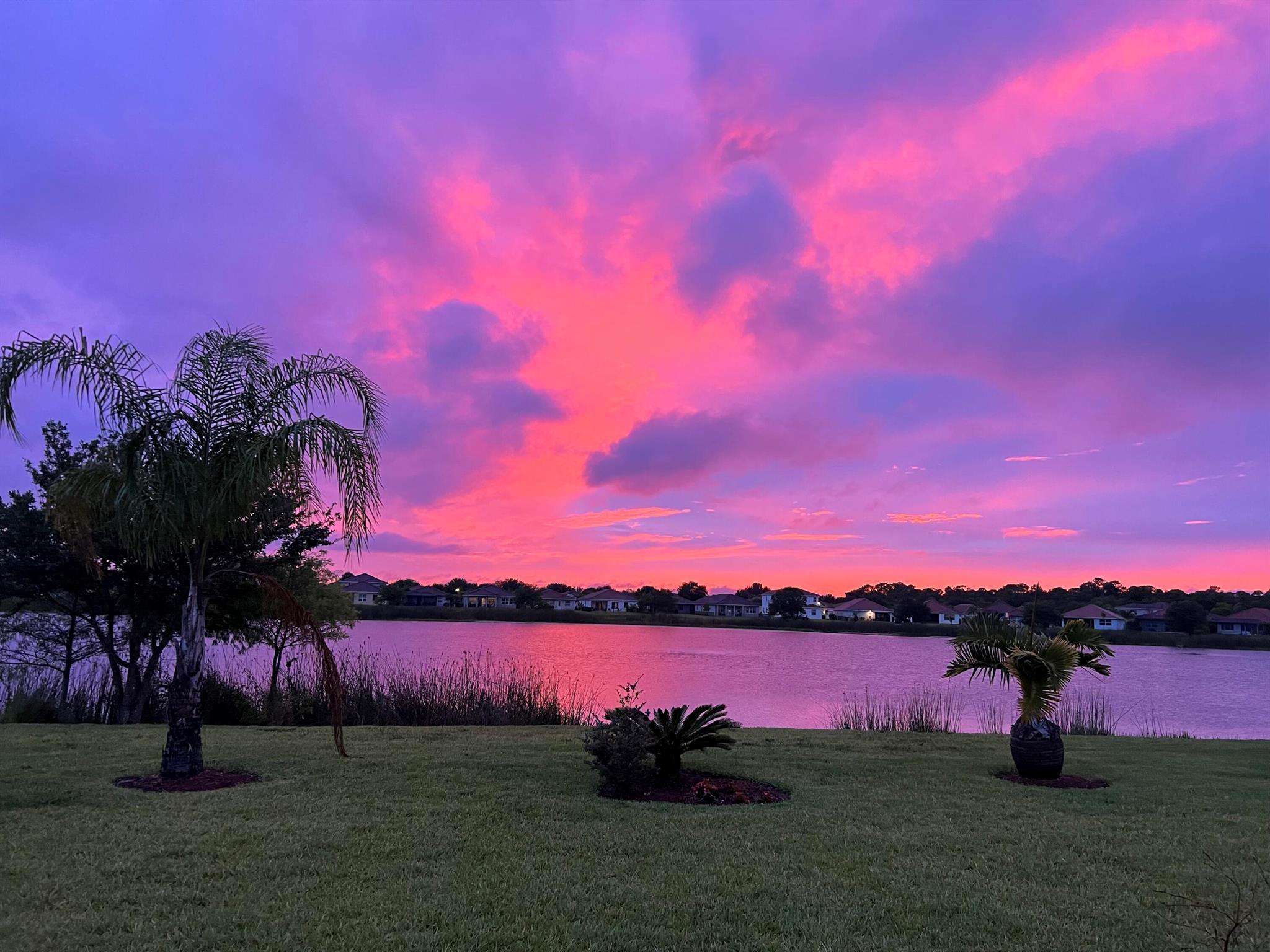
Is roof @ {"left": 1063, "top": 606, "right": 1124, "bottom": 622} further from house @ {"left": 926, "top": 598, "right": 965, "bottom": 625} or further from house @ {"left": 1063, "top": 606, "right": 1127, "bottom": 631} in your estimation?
house @ {"left": 926, "top": 598, "right": 965, "bottom": 625}

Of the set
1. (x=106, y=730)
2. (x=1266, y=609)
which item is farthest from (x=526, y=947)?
(x=1266, y=609)

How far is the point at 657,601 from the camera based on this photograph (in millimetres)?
98438

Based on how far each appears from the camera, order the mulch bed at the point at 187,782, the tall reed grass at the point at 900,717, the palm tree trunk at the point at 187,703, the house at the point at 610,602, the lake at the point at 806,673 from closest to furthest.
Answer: the mulch bed at the point at 187,782 → the palm tree trunk at the point at 187,703 → the tall reed grass at the point at 900,717 → the lake at the point at 806,673 → the house at the point at 610,602

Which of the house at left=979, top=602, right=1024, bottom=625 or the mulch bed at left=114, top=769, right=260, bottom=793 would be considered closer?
the mulch bed at left=114, top=769, right=260, bottom=793

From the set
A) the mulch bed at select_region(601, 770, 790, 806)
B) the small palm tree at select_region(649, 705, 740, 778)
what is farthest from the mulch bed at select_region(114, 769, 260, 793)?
the small palm tree at select_region(649, 705, 740, 778)

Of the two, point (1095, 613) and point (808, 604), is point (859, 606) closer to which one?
point (808, 604)

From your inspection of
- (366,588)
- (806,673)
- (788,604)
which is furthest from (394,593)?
(806,673)

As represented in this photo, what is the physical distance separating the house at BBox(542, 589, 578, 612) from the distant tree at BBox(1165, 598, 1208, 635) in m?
63.9

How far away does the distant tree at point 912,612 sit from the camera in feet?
300

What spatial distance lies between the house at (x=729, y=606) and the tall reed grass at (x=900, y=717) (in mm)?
92156

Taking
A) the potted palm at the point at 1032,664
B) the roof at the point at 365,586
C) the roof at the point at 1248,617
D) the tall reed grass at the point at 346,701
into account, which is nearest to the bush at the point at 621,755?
the potted palm at the point at 1032,664

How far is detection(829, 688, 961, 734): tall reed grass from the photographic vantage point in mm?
15898

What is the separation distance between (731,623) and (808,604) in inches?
1330

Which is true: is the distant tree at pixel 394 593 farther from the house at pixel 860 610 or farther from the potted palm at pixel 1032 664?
the potted palm at pixel 1032 664
